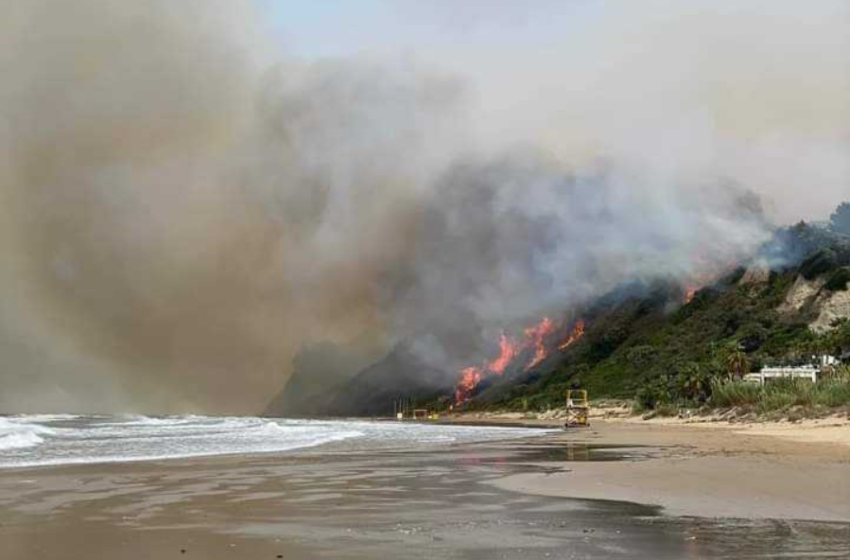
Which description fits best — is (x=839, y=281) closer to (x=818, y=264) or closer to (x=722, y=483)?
(x=818, y=264)

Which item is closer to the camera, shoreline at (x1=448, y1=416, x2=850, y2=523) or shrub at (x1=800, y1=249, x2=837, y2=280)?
shoreline at (x1=448, y1=416, x2=850, y2=523)

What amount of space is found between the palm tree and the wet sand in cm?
8593

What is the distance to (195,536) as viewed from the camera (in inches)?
571

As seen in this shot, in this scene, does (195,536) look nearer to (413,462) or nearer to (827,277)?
(413,462)

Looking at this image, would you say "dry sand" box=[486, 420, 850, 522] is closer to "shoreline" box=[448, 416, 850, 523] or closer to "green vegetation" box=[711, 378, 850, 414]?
"shoreline" box=[448, 416, 850, 523]

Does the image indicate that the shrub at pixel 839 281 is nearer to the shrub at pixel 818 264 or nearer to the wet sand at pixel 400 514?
the shrub at pixel 818 264

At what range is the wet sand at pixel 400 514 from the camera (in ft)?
41.8

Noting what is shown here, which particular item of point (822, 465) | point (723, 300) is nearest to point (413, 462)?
point (822, 465)

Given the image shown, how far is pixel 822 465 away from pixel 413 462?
1546cm

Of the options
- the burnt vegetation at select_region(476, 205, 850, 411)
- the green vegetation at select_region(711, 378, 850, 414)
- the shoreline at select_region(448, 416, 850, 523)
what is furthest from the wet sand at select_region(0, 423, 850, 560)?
the burnt vegetation at select_region(476, 205, 850, 411)

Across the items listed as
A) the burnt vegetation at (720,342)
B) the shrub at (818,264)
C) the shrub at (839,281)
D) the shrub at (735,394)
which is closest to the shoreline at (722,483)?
the shrub at (735,394)

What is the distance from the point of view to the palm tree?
111812 millimetres

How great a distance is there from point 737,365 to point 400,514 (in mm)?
104788

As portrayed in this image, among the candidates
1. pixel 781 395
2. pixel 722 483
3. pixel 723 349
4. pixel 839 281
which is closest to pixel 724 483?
pixel 722 483
